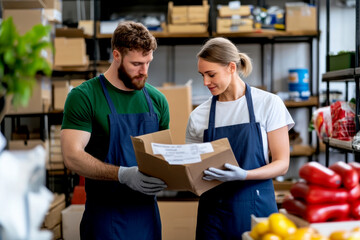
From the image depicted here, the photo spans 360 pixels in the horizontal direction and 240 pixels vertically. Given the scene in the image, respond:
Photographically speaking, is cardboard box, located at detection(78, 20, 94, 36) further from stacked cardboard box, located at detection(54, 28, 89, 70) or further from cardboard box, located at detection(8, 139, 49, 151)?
cardboard box, located at detection(8, 139, 49, 151)

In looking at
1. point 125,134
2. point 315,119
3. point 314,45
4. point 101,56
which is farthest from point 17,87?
point 314,45

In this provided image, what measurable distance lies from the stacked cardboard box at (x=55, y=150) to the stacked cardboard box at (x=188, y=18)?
1.54 metres

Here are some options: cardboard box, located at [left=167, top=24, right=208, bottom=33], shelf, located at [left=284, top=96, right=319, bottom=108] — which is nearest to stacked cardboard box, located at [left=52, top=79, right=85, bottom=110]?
cardboard box, located at [left=167, top=24, right=208, bottom=33]

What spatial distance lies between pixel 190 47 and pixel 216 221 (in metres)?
3.40

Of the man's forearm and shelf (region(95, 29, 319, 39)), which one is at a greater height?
shelf (region(95, 29, 319, 39))

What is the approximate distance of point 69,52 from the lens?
13.6 feet

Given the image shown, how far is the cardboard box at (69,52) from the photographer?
412 centimetres

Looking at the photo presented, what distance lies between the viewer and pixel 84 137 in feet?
5.86

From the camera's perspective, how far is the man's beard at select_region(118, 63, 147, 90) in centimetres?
188

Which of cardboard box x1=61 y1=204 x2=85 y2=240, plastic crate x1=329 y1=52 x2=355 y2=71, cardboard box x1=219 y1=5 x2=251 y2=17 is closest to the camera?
plastic crate x1=329 y1=52 x2=355 y2=71

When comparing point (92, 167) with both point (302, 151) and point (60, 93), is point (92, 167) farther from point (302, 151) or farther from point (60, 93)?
point (302, 151)

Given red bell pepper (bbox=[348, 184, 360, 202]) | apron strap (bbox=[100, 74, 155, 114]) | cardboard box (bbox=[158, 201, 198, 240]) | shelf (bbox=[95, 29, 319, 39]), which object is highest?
shelf (bbox=[95, 29, 319, 39])

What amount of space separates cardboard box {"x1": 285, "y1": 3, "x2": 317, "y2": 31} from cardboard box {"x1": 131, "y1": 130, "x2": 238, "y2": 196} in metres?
3.13

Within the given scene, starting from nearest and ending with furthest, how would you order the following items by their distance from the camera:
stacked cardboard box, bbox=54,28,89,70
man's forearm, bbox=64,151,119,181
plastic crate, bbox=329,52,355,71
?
1. man's forearm, bbox=64,151,119,181
2. plastic crate, bbox=329,52,355,71
3. stacked cardboard box, bbox=54,28,89,70
